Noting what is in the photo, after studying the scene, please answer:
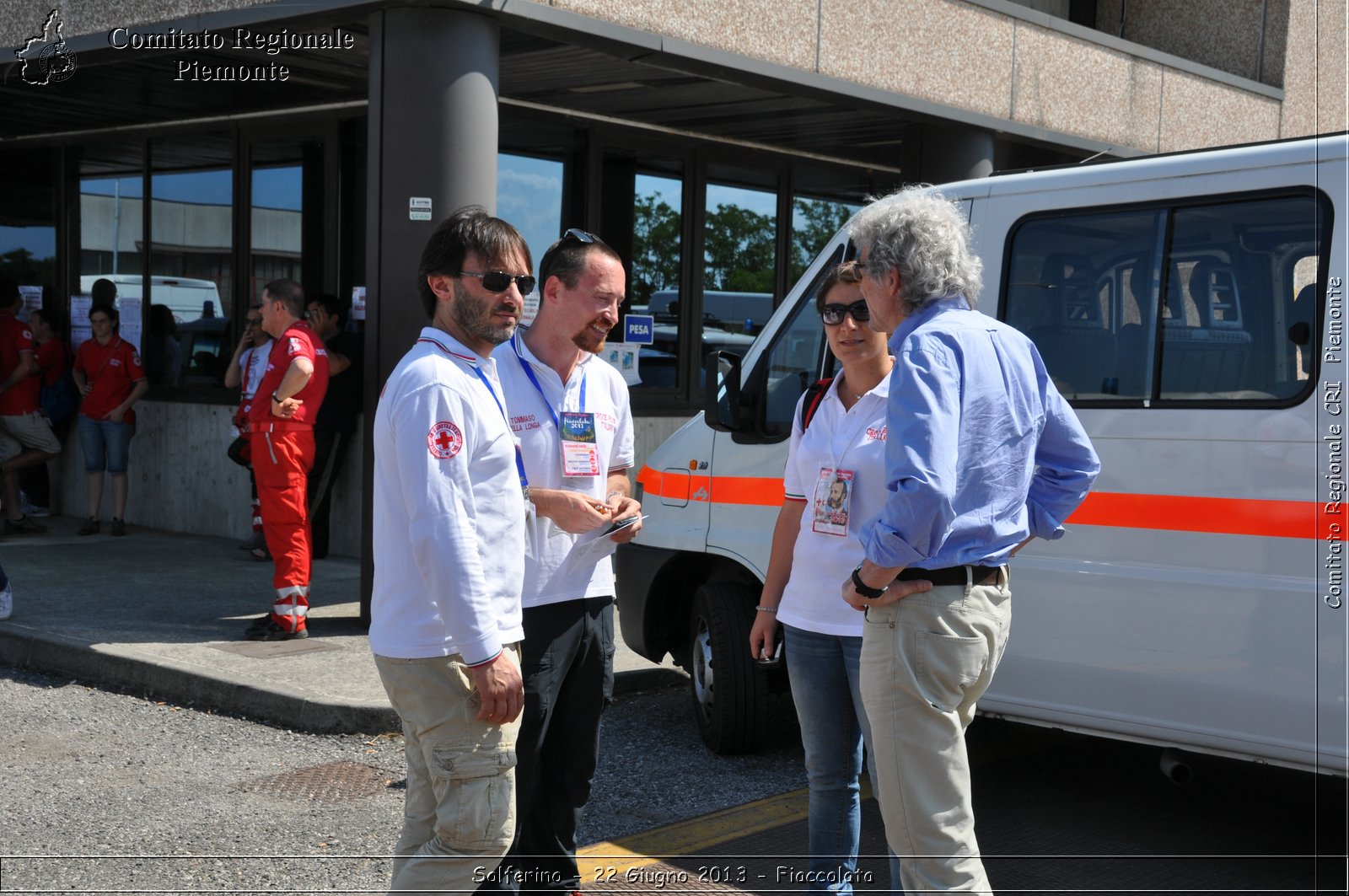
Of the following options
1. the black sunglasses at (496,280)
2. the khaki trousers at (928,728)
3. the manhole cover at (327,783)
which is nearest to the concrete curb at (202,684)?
the manhole cover at (327,783)

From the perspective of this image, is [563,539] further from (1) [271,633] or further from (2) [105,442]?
(2) [105,442]

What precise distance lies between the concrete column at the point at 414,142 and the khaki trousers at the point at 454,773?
4656 millimetres

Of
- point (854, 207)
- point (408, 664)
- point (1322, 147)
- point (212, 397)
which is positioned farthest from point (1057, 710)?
point (854, 207)

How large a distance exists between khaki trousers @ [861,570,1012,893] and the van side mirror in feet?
8.00

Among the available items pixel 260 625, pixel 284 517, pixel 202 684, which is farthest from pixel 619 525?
pixel 260 625

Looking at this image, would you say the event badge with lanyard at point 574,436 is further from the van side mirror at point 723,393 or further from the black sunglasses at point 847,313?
the van side mirror at point 723,393

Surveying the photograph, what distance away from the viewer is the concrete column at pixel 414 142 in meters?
7.38

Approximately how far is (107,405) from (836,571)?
917 centimetres

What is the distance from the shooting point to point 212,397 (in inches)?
450

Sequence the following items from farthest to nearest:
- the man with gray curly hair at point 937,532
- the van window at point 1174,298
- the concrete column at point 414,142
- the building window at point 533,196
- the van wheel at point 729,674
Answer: the building window at point 533,196, the concrete column at point 414,142, the van wheel at point 729,674, the van window at point 1174,298, the man with gray curly hair at point 937,532

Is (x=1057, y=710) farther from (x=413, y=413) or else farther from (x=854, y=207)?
(x=854, y=207)

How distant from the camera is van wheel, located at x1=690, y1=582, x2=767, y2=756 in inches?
223

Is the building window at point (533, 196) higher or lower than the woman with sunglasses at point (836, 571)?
higher

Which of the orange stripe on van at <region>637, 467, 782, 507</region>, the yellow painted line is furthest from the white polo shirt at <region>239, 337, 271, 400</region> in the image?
the yellow painted line
